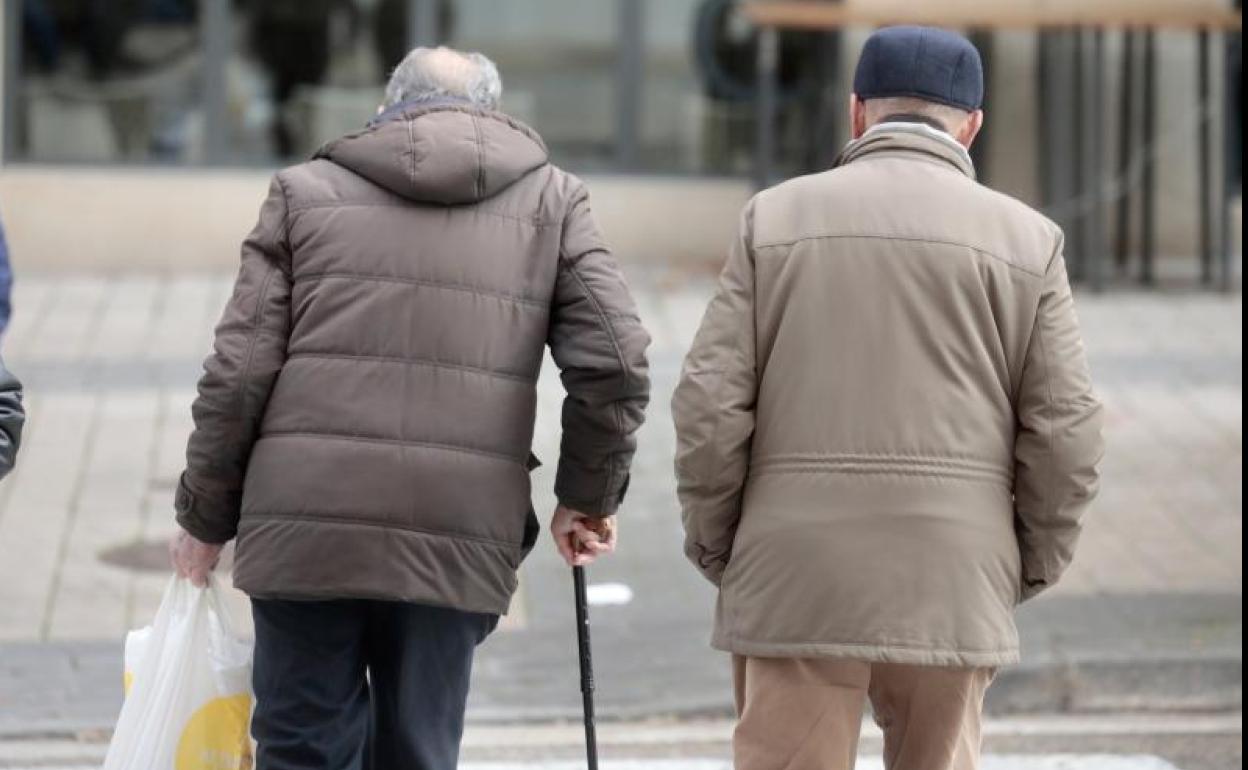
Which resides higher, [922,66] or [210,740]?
[922,66]

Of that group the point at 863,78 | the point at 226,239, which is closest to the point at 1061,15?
the point at 226,239

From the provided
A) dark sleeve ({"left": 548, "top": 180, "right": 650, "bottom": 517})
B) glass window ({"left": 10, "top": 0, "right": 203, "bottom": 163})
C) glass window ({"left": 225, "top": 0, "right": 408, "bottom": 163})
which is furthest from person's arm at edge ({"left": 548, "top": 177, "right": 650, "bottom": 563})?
glass window ({"left": 10, "top": 0, "right": 203, "bottom": 163})

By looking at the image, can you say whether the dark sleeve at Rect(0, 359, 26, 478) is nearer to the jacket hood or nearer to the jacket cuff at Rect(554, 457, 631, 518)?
the jacket hood

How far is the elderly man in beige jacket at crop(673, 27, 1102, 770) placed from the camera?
13.4 feet

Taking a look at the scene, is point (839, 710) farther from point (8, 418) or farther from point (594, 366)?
point (8, 418)

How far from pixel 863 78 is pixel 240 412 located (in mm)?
1357

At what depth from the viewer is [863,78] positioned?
426 centimetres

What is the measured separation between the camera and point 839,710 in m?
4.15

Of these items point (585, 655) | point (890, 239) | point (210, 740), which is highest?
point (890, 239)

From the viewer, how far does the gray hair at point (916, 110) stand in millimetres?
4227

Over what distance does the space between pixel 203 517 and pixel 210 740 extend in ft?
1.64

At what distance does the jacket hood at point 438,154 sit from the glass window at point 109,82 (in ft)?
32.6

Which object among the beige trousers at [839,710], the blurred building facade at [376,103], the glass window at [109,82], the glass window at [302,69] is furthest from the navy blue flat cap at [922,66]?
the glass window at [109,82]

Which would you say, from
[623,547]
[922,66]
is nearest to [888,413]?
[922,66]
